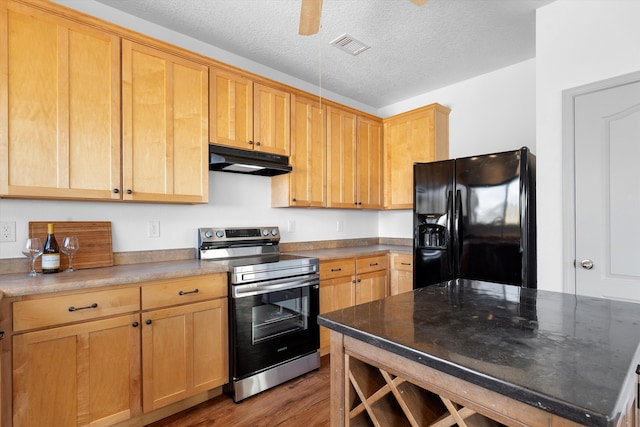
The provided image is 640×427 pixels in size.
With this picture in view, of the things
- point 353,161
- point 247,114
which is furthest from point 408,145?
point 247,114

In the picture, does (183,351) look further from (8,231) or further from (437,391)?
(437,391)

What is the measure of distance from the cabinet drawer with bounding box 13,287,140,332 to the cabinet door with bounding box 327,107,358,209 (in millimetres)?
2008

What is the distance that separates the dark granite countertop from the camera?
595mm

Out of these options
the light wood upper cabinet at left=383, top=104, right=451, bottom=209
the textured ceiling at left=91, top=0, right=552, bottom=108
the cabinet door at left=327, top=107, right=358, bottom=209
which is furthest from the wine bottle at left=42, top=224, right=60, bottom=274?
the light wood upper cabinet at left=383, top=104, right=451, bottom=209

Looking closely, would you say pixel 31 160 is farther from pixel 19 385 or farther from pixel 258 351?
pixel 258 351

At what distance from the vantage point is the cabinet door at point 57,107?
1732 mm

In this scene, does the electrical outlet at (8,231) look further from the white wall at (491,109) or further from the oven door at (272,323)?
the white wall at (491,109)

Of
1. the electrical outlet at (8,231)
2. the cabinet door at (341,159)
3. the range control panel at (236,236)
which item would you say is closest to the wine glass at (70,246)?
the electrical outlet at (8,231)

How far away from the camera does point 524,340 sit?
2.70ft

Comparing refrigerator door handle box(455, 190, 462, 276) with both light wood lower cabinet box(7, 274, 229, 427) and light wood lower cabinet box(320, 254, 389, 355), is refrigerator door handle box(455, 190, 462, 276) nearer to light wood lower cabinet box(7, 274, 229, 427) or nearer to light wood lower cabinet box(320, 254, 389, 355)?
light wood lower cabinet box(320, 254, 389, 355)

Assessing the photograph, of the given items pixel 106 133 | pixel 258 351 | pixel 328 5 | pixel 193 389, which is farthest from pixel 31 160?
pixel 328 5

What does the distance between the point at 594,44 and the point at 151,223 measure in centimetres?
329

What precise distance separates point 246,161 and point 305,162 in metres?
0.72

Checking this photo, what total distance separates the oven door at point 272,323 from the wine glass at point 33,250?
1.15 metres
